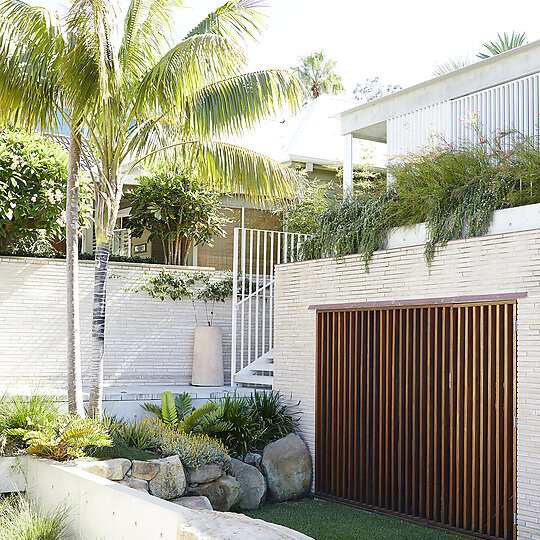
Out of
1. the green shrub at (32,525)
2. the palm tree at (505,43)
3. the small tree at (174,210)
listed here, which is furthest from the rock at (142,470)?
the palm tree at (505,43)

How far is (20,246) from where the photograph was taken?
12.3 m

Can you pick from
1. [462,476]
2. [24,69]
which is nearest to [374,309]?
[462,476]

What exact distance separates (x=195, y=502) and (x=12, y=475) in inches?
79.7

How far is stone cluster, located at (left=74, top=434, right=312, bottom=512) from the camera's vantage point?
7863mm

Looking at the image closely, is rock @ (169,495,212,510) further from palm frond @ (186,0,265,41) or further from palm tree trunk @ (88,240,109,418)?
palm frond @ (186,0,265,41)

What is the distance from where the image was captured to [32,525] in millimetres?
6438

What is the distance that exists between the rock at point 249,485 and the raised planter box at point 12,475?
2513mm

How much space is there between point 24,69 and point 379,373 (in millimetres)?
5663

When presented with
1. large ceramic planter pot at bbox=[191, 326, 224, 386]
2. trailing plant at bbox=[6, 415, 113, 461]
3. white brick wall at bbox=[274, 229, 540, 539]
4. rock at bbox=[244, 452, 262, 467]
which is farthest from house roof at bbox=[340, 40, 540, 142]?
trailing plant at bbox=[6, 415, 113, 461]

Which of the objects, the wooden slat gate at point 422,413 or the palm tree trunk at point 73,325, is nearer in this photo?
the wooden slat gate at point 422,413

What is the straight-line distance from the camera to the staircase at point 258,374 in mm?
11594

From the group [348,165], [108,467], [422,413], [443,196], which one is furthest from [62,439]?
[348,165]

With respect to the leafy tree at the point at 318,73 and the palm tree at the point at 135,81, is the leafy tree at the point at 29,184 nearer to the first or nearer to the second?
the palm tree at the point at 135,81

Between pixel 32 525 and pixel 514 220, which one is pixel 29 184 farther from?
pixel 514 220
